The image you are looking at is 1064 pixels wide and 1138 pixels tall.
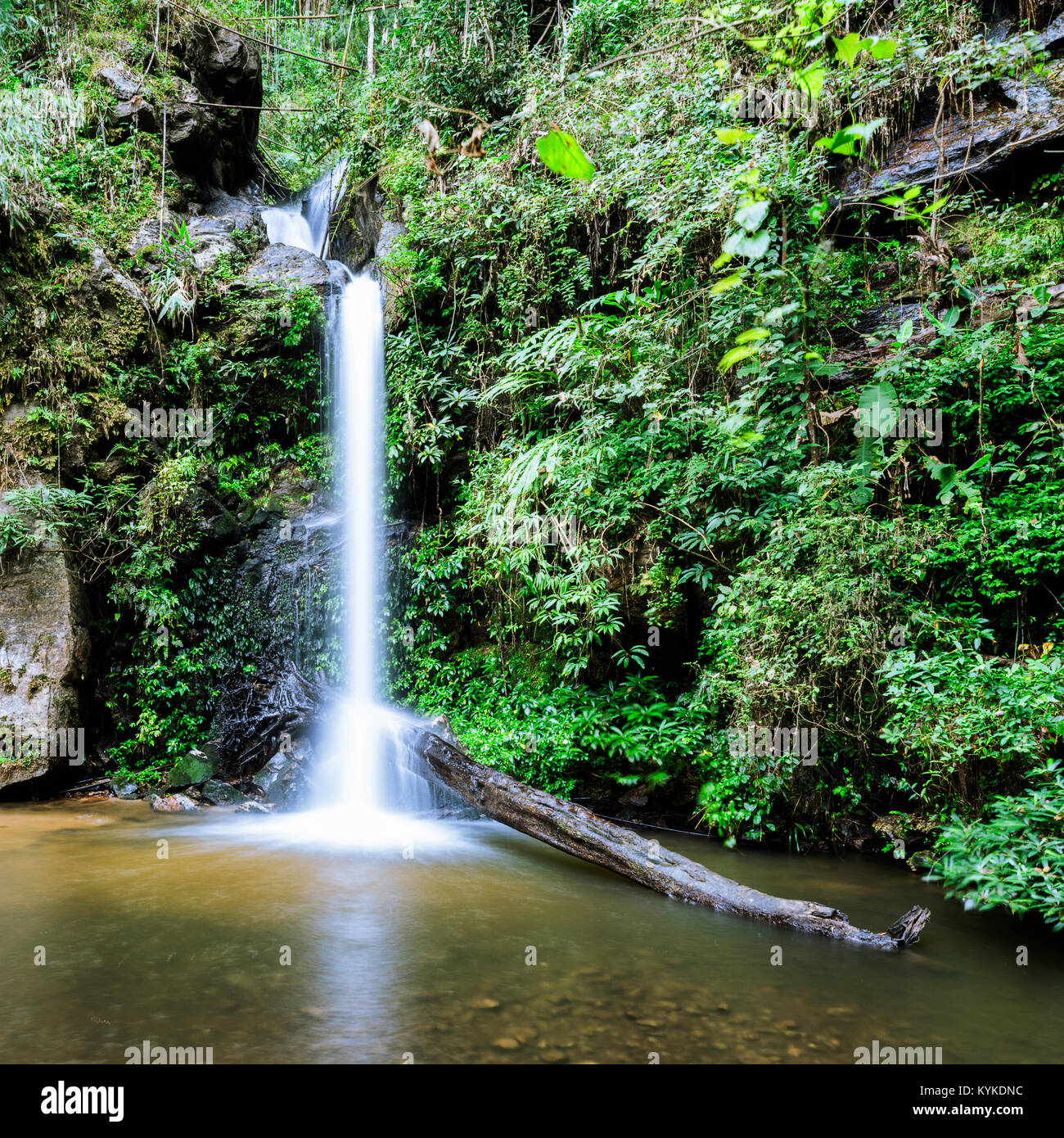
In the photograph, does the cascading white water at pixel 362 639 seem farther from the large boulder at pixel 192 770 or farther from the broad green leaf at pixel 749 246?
the broad green leaf at pixel 749 246

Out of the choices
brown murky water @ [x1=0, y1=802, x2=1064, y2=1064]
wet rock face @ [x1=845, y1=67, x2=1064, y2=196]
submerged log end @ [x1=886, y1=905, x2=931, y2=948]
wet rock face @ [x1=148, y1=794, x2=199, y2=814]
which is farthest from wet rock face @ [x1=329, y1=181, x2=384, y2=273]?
submerged log end @ [x1=886, y1=905, x2=931, y2=948]

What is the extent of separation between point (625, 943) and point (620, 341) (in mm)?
5747

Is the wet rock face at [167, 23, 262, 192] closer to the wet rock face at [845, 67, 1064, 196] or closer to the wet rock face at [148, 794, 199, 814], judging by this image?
the wet rock face at [845, 67, 1064, 196]

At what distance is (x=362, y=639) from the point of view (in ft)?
29.7

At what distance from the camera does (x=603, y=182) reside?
8227 millimetres

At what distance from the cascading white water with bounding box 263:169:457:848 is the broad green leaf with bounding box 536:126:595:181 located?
5496mm

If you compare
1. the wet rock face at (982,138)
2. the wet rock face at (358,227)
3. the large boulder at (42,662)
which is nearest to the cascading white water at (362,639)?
the wet rock face at (358,227)

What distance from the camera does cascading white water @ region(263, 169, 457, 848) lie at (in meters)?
6.98

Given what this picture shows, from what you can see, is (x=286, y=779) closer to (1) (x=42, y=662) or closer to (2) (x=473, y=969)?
(1) (x=42, y=662)

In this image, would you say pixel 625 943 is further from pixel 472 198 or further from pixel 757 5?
pixel 472 198

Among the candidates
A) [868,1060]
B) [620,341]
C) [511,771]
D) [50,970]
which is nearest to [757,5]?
[620,341]

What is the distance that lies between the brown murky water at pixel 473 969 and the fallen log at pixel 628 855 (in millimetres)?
110

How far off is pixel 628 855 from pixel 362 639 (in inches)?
206
